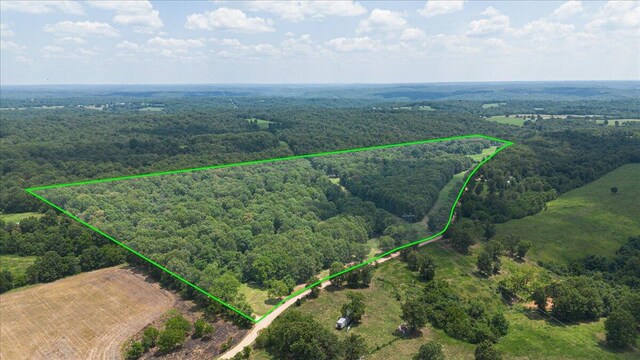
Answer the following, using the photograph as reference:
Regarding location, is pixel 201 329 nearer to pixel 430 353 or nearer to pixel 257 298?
pixel 430 353

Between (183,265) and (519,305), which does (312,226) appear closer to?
(183,265)

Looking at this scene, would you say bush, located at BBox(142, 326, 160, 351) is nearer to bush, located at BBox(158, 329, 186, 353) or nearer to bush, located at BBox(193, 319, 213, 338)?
bush, located at BBox(158, 329, 186, 353)

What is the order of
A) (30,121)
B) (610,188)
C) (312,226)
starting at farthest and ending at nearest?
1. (30,121)
2. (610,188)
3. (312,226)

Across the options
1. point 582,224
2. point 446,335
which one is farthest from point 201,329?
point 582,224

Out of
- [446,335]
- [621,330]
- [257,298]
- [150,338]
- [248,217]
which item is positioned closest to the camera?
[248,217]

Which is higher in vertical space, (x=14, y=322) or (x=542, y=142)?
(x=542, y=142)

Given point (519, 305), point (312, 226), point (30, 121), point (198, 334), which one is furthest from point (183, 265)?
point (30, 121)

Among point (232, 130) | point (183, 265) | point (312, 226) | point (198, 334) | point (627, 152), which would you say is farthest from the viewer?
point (232, 130)
